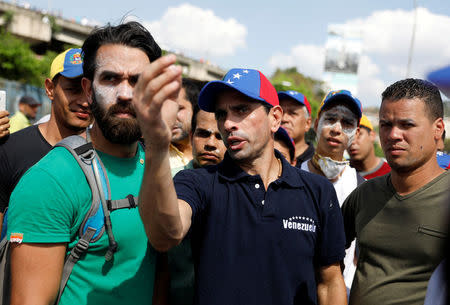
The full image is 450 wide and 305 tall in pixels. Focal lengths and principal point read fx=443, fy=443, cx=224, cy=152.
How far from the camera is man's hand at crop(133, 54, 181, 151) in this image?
150cm

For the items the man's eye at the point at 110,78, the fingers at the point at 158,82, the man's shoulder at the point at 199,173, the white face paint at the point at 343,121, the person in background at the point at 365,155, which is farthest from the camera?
the person in background at the point at 365,155

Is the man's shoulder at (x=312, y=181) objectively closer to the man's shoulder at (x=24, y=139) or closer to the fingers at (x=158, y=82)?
the fingers at (x=158, y=82)

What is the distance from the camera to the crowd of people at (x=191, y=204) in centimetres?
188

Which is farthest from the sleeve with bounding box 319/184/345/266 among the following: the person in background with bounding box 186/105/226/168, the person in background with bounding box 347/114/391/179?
the person in background with bounding box 347/114/391/179

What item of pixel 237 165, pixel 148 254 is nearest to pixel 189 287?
pixel 148 254

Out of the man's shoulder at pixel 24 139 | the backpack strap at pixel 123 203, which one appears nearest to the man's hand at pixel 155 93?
the backpack strap at pixel 123 203

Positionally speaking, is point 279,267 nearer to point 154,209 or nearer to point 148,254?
point 148,254

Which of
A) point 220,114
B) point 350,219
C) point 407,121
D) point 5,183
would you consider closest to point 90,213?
point 220,114

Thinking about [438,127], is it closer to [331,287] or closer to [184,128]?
[331,287]

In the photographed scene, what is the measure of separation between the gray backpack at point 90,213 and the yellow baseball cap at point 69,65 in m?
1.06

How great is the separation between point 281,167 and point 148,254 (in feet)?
3.06

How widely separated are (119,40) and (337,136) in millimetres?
2498

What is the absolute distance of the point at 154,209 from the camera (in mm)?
1732

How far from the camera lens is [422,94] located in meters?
2.85
